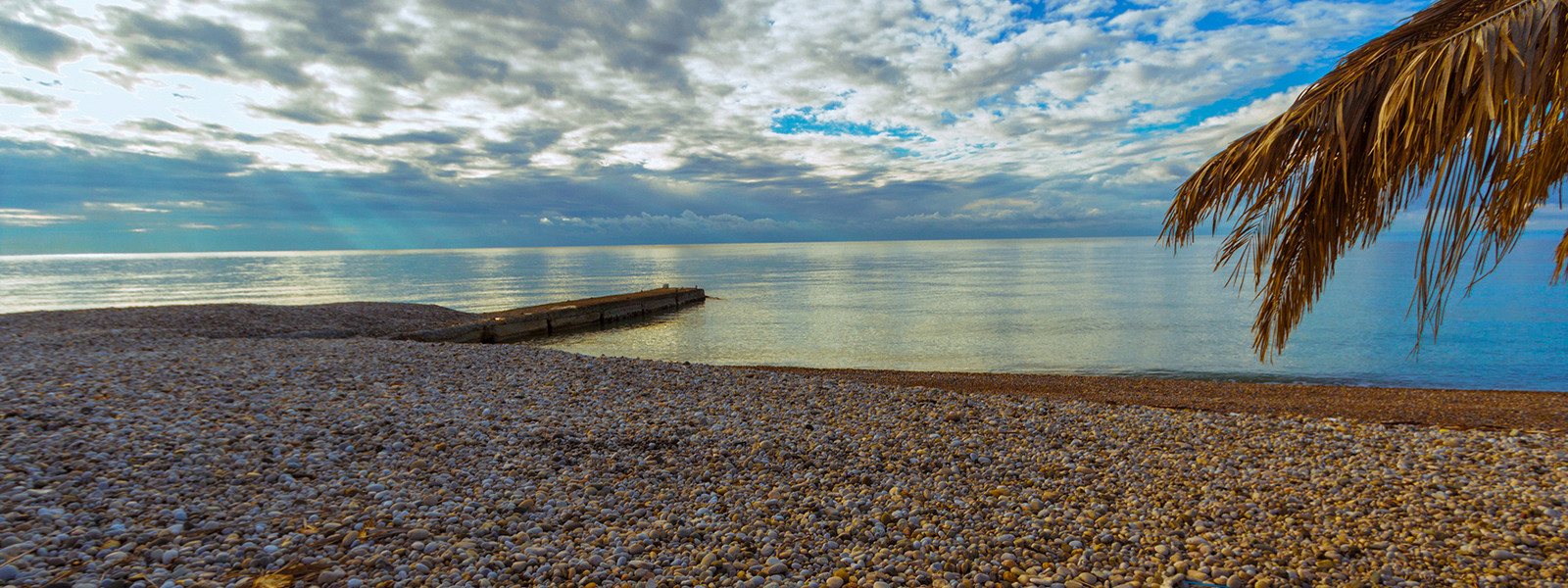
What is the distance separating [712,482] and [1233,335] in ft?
89.5

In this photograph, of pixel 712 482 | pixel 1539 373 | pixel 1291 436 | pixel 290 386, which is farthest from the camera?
pixel 1539 373

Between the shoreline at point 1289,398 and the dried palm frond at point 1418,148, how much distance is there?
302 inches

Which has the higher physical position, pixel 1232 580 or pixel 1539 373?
pixel 1232 580

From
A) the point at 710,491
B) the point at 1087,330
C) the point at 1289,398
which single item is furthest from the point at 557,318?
the point at 1289,398

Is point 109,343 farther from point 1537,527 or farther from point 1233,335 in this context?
point 1233,335

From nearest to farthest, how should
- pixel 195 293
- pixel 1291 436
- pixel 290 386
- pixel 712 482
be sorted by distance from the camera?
pixel 712 482
pixel 1291 436
pixel 290 386
pixel 195 293

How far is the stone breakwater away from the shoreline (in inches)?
151

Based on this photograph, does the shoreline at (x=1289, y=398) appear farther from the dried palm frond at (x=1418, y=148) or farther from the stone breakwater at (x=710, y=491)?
the dried palm frond at (x=1418, y=148)

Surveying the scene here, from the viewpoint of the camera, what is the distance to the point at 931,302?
137 feet

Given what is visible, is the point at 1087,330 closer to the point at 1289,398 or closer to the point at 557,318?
the point at 1289,398

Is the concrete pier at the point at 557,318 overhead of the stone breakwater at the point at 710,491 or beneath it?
beneath

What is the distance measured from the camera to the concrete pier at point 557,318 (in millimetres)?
23156

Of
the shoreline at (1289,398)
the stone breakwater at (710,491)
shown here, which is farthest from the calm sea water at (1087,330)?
the stone breakwater at (710,491)

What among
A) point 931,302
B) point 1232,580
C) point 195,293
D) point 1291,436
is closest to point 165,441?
point 1232,580
